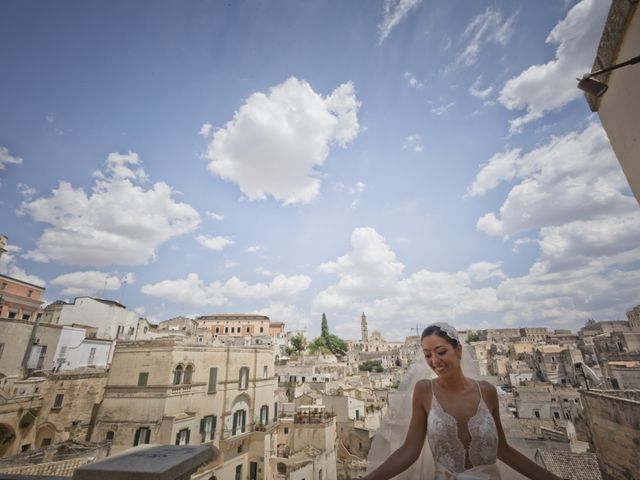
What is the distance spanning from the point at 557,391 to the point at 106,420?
4241cm

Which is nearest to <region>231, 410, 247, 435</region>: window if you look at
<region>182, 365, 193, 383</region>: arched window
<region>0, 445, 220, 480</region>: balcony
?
<region>182, 365, 193, 383</region>: arched window

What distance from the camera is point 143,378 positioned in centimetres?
1850

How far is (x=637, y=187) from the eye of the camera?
4086 mm

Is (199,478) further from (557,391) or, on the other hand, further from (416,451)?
(557,391)

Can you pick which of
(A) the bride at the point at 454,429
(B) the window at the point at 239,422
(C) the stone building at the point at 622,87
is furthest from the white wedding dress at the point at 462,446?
(B) the window at the point at 239,422

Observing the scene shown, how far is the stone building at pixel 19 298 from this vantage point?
27438 millimetres

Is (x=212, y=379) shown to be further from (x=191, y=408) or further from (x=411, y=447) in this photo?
(x=411, y=447)

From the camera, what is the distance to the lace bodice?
2.55 m

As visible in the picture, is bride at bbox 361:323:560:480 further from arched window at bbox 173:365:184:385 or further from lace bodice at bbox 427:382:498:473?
arched window at bbox 173:365:184:385

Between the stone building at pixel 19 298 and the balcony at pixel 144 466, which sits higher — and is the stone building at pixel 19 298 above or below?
above

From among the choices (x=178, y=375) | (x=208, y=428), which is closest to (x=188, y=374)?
(x=178, y=375)

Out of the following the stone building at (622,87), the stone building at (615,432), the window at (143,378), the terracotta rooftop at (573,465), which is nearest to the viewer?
the stone building at (622,87)

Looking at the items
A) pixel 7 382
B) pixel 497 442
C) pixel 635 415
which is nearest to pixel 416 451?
pixel 497 442

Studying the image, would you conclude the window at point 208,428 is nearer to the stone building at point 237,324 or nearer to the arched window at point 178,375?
the arched window at point 178,375
